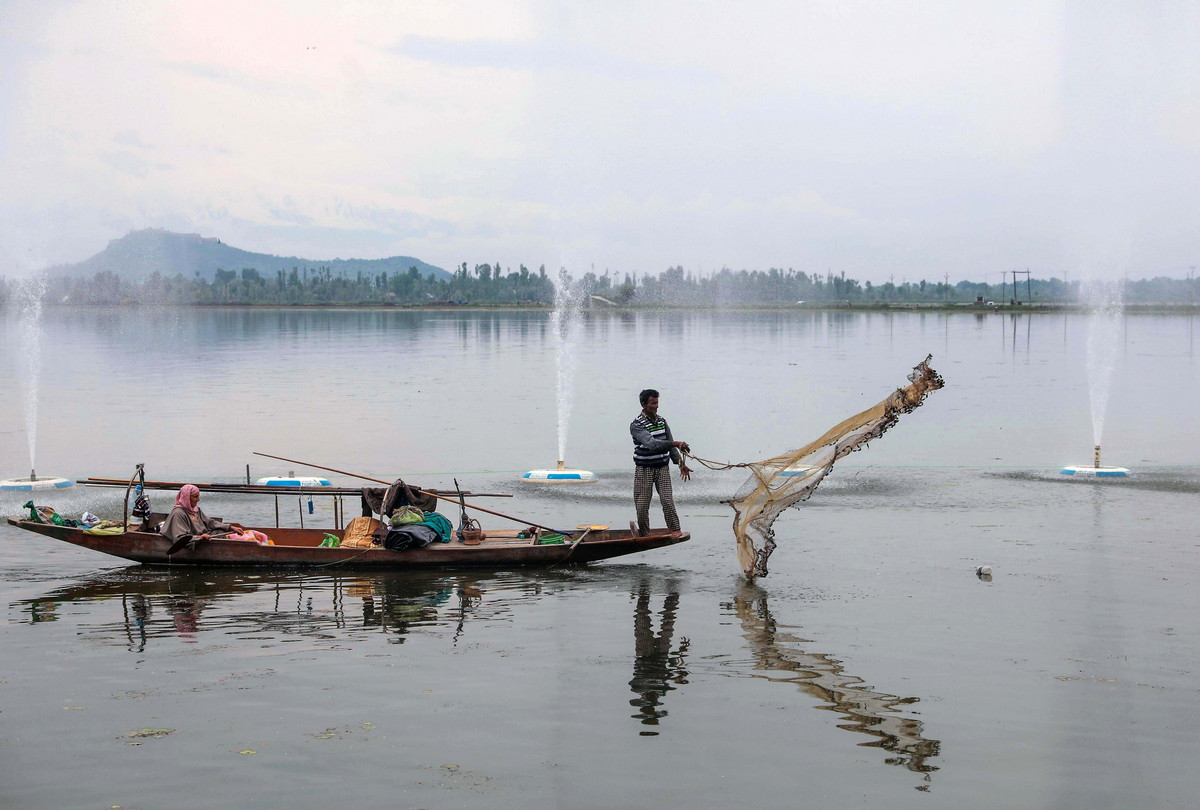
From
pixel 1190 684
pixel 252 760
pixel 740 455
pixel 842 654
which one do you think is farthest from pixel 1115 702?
pixel 740 455

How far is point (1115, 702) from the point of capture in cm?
1125

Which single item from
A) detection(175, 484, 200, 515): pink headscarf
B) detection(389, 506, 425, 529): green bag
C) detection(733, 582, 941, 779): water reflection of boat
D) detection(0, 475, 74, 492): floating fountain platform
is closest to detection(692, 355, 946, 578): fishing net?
detection(733, 582, 941, 779): water reflection of boat

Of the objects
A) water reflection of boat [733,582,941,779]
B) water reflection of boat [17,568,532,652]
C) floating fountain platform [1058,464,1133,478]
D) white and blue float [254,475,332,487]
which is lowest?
water reflection of boat [733,582,941,779]

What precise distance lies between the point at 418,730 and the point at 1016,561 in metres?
10.4

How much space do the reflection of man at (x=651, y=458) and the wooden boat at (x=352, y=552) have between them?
1.23ft

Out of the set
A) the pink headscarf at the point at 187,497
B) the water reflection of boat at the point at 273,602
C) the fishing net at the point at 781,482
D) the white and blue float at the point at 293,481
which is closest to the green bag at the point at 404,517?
the water reflection of boat at the point at 273,602

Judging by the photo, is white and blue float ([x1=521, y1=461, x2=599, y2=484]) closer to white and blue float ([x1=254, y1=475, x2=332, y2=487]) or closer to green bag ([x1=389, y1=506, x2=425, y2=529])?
white and blue float ([x1=254, y1=475, x2=332, y2=487])

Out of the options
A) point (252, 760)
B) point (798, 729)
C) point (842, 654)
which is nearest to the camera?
point (252, 760)

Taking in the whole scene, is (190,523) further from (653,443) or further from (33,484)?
(33,484)

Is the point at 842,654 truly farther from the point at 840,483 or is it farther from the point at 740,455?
the point at 740,455

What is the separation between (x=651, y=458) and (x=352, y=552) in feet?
14.6

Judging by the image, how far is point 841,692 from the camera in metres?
11.6

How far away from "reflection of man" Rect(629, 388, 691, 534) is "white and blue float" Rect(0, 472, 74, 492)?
42.6ft

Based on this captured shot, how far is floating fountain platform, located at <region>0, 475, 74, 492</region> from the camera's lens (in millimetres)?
23719
